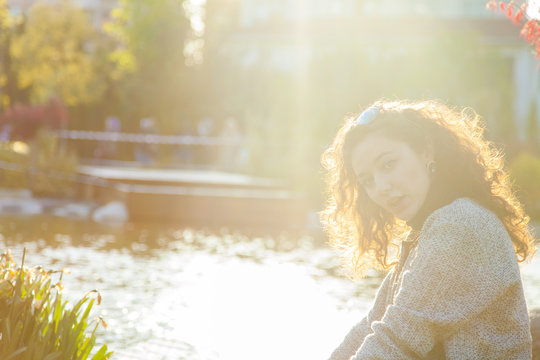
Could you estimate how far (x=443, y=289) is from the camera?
92.5 inches

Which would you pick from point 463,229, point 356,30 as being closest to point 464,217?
point 463,229

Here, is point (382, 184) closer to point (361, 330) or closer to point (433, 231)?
point (433, 231)

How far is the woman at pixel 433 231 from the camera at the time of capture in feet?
7.72

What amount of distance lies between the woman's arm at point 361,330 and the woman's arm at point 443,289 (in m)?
0.43

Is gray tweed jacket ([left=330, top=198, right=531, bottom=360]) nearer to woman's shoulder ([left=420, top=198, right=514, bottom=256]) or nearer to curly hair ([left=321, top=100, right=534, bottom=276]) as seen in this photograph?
woman's shoulder ([left=420, top=198, right=514, bottom=256])

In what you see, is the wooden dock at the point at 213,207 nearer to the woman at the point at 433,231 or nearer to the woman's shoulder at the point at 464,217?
the woman at the point at 433,231

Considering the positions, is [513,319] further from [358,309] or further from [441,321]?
[358,309]

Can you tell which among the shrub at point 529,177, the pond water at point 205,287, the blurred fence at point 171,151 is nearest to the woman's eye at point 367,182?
the pond water at point 205,287

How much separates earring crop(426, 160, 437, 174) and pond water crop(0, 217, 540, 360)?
215cm

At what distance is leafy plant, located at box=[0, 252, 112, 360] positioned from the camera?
111 inches

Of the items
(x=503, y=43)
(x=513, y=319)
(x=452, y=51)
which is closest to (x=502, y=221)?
(x=513, y=319)

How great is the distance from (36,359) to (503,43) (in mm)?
36315

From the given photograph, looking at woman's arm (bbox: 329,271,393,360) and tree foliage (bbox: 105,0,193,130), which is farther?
tree foliage (bbox: 105,0,193,130)

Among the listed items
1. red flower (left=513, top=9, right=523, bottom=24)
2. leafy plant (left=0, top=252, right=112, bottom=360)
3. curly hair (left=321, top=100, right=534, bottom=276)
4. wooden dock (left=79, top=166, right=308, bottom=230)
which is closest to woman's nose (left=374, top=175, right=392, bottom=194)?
curly hair (left=321, top=100, right=534, bottom=276)
